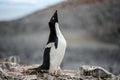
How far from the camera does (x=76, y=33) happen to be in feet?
92.5

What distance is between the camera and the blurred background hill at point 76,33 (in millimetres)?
23938

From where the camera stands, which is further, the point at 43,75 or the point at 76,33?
the point at 76,33

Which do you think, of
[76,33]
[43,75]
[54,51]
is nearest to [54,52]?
[54,51]

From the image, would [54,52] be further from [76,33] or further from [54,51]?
[76,33]

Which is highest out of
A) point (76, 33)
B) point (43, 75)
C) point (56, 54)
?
point (56, 54)

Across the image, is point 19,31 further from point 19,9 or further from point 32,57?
point 19,9

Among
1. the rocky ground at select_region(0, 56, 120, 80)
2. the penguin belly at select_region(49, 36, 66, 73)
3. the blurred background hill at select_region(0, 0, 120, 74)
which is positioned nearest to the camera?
the rocky ground at select_region(0, 56, 120, 80)

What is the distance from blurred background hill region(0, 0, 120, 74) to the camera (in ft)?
78.5

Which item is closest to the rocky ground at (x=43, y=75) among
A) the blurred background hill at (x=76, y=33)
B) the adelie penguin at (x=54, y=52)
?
the adelie penguin at (x=54, y=52)

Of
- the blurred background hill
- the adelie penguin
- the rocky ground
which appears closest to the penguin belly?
the adelie penguin

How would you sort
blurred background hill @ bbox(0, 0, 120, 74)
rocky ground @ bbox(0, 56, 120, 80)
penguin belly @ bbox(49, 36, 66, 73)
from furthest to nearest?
1. blurred background hill @ bbox(0, 0, 120, 74)
2. penguin belly @ bbox(49, 36, 66, 73)
3. rocky ground @ bbox(0, 56, 120, 80)

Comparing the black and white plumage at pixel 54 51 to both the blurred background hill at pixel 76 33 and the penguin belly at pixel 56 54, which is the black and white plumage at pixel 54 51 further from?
the blurred background hill at pixel 76 33

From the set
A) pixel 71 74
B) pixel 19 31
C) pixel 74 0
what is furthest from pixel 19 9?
pixel 71 74

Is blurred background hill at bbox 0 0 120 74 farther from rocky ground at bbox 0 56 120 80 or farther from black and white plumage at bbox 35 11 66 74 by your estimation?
black and white plumage at bbox 35 11 66 74
